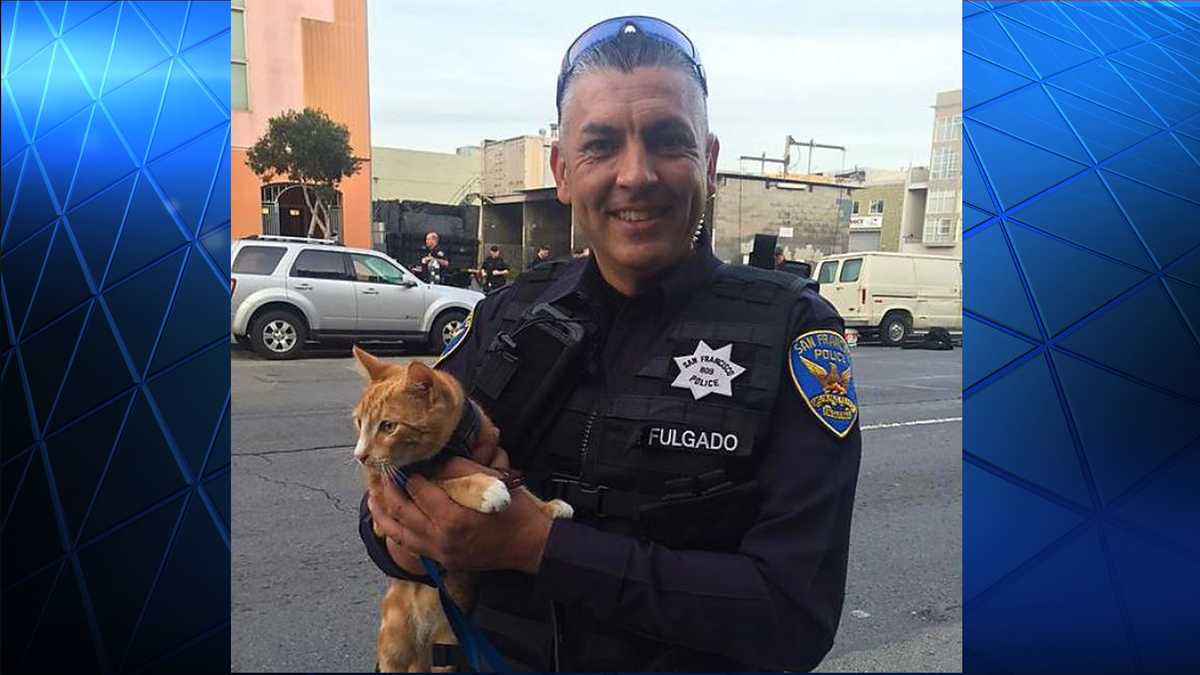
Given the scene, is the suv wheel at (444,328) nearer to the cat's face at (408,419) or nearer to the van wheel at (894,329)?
the cat's face at (408,419)

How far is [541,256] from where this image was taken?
4.43 ft

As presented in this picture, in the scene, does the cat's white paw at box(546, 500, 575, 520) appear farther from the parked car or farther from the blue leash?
the parked car

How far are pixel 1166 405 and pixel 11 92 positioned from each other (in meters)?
1.97

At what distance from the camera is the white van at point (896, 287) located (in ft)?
4.00

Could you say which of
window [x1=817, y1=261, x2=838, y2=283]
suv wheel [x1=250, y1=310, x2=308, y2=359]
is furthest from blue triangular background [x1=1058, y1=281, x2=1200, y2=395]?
suv wheel [x1=250, y1=310, x2=308, y2=359]

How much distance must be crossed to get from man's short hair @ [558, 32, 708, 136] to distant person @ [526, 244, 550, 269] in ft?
1.12

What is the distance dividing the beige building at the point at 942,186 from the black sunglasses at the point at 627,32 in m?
0.41

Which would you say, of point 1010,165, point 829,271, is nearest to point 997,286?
point 1010,165

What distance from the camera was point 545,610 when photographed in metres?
1.13

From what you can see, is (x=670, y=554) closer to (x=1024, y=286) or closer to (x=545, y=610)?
(x=545, y=610)

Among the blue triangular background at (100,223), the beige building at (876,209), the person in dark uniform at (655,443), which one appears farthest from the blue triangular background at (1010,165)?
the blue triangular background at (100,223)

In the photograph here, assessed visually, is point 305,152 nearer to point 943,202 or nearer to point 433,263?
point 433,263

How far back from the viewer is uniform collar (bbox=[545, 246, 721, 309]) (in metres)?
1.18

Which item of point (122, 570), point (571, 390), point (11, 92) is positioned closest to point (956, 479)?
point (571, 390)
